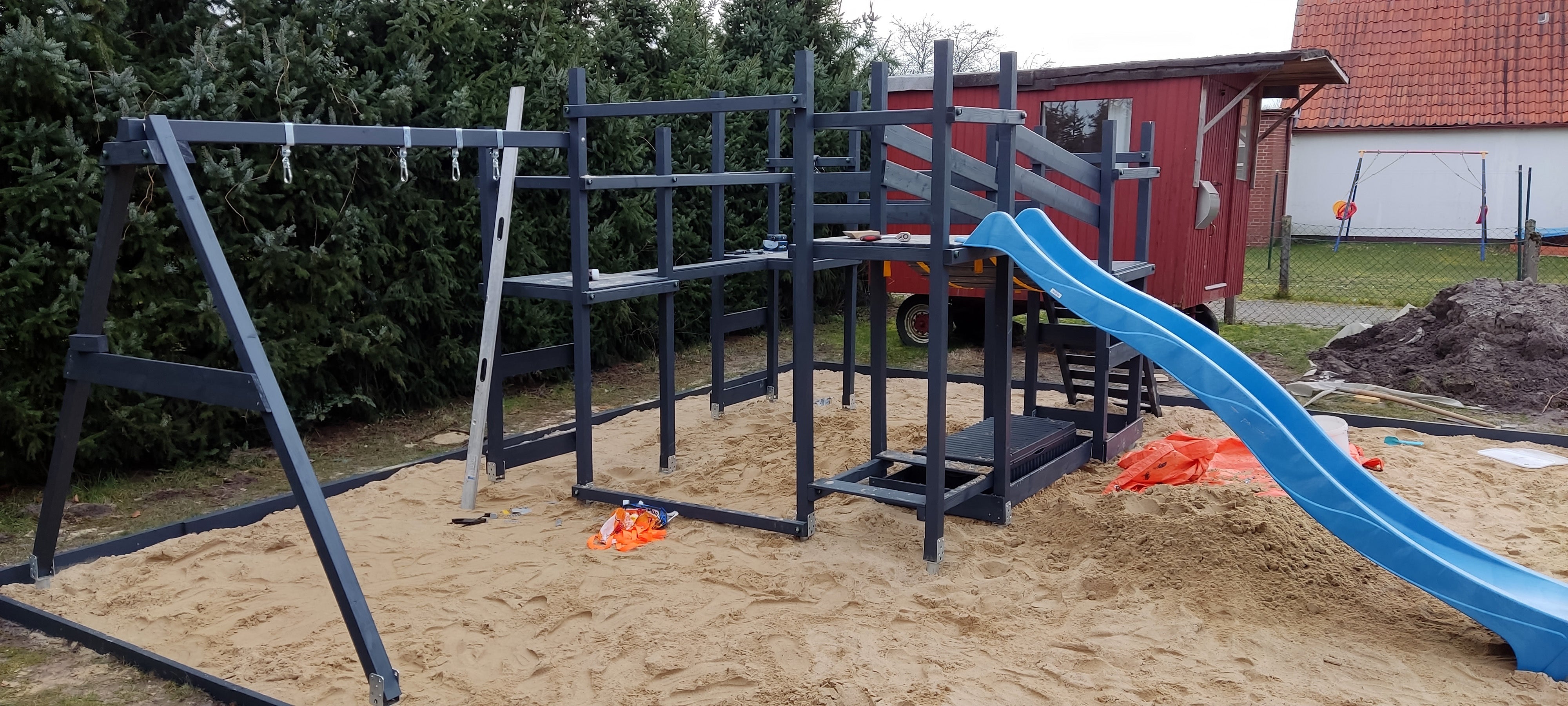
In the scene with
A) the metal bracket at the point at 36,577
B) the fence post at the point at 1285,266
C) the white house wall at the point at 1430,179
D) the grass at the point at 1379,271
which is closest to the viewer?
the metal bracket at the point at 36,577

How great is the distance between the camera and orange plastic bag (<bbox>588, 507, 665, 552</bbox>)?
4.80 meters

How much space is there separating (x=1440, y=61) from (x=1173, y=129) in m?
15.7

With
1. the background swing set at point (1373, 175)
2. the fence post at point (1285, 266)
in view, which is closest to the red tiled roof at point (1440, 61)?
the background swing set at point (1373, 175)

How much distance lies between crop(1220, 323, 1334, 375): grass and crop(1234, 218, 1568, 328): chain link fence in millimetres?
443

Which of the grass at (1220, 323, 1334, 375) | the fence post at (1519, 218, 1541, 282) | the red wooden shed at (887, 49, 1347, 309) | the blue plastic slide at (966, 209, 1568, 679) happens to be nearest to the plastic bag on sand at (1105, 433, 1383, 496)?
the blue plastic slide at (966, 209, 1568, 679)

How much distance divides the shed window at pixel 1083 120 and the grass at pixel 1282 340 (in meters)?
2.10

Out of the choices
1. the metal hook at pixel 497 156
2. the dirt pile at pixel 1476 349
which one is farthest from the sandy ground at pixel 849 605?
the dirt pile at pixel 1476 349

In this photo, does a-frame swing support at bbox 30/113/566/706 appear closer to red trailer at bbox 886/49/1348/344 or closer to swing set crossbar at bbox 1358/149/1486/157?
red trailer at bbox 886/49/1348/344

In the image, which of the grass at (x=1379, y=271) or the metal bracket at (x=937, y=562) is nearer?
the metal bracket at (x=937, y=562)

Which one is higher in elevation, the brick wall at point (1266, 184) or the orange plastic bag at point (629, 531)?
the brick wall at point (1266, 184)

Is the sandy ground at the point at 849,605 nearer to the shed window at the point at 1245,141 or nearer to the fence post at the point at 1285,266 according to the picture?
the shed window at the point at 1245,141

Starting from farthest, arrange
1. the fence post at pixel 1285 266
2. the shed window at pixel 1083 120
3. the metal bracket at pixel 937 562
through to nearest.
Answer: the fence post at pixel 1285 266
the shed window at pixel 1083 120
the metal bracket at pixel 937 562

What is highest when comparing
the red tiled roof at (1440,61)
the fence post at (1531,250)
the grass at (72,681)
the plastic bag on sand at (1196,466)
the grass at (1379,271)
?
the red tiled roof at (1440,61)

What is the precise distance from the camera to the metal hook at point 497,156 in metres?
4.97
